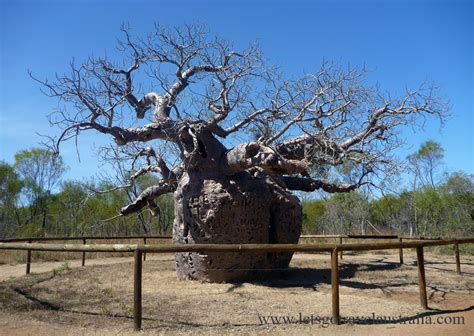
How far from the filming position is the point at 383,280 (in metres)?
8.73

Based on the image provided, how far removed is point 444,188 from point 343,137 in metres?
21.0

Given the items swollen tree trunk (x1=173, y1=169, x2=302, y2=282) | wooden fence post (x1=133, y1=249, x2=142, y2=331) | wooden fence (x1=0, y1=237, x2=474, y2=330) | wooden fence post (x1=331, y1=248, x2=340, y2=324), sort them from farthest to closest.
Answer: swollen tree trunk (x1=173, y1=169, x2=302, y2=282) < wooden fence post (x1=331, y1=248, x2=340, y2=324) < wooden fence (x1=0, y1=237, x2=474, y2=330) < wooden fence post (x1=133, y1=249, x2=142, y2=331)

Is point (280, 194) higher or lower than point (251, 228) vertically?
higher

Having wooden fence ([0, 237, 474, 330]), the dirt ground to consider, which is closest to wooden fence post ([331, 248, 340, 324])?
wooden fence ([0, 237, 474, 330])

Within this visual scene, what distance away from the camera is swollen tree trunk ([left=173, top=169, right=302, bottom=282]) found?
27.4 ft

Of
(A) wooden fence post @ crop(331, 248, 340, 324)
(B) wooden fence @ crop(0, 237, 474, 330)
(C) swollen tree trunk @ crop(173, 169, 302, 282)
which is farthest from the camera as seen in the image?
(C) swollen tree trunk @ crop(173, 169, 302, 282)

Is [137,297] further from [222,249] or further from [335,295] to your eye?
[335,295]

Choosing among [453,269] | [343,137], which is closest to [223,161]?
[343,137]

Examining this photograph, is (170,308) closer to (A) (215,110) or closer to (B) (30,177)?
(A) (215,110)

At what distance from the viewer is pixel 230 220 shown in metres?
8.42

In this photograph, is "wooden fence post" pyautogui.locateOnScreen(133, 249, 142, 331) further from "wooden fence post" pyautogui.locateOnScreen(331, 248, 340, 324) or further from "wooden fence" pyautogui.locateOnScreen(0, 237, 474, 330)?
"wooden fence post" pyautogui.locateOnScreen(331, 248, 340, 324)

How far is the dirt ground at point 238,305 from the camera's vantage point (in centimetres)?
495

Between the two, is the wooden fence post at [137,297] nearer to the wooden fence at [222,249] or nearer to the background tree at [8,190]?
the wooden fence at [222,249]

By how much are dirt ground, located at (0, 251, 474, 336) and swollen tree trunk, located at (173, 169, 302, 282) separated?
0.38m
